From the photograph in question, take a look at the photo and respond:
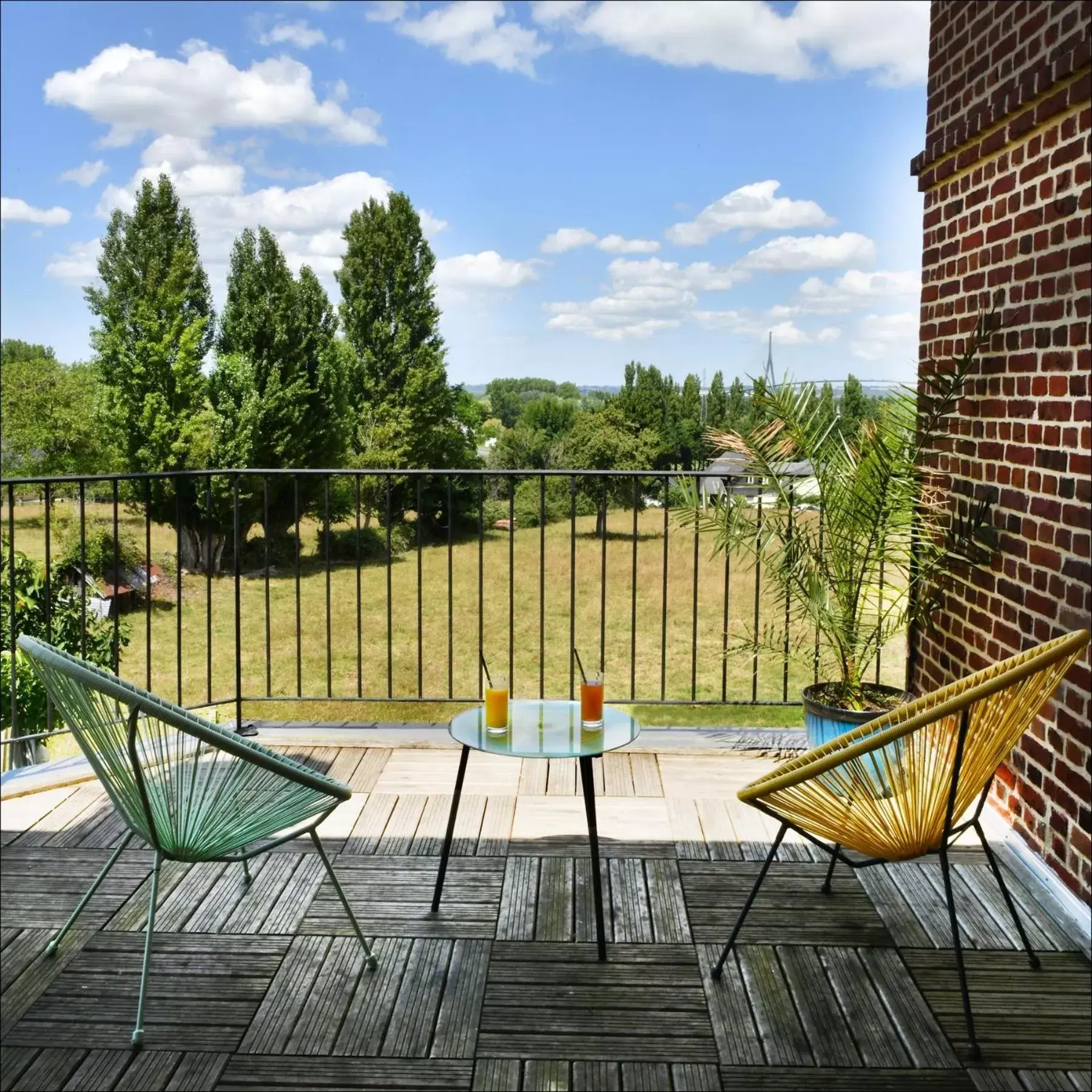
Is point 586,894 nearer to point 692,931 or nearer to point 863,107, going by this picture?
point 692,931

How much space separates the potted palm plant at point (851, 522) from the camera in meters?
3.29

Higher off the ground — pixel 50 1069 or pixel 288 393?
pixel 288 393

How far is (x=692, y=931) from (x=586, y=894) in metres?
0.30

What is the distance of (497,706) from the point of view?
2.41 metres

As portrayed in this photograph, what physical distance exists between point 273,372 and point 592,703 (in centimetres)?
2289

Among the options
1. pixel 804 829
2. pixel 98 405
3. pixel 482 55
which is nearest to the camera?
pixel 804 829

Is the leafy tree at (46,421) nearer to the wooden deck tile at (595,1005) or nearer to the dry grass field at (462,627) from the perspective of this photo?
the dry grass field at (462,627)

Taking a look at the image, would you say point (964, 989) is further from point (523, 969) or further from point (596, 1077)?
point (523, 969)

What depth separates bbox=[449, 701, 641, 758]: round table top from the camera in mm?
2297

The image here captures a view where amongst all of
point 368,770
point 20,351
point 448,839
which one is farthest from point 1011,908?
point 20,351

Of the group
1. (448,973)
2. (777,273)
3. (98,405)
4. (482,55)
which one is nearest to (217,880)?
(448,973)

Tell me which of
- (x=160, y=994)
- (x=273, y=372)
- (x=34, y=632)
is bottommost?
(x=34, y=632)

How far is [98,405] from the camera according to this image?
2659 centimetres

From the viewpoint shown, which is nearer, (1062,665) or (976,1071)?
(976,1071)
